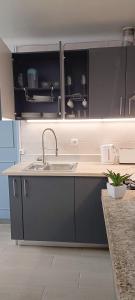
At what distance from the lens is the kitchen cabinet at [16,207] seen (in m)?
2.60

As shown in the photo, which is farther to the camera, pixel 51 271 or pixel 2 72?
pixel 2 72

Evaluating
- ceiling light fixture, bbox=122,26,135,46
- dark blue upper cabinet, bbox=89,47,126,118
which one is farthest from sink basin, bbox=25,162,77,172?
ceiling light fixture, bbox=122,26,135,46

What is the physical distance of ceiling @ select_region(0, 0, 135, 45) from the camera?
2156 millimetres

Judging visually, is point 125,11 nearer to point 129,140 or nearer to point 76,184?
point 129,140

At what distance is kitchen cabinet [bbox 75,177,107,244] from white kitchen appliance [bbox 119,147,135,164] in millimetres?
498

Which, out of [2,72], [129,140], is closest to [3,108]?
[2,72]

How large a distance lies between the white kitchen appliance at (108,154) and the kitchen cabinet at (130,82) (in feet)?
1.38

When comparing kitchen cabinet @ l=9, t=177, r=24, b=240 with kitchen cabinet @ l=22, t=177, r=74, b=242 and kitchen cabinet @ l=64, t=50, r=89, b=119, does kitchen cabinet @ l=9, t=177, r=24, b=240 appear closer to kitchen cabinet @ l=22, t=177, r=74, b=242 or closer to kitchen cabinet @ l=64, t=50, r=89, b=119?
kitchen cabinet @ l=22, t=177, r=74, b=242

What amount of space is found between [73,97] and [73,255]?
1769 mm

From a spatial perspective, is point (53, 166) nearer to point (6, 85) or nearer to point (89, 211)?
point (89, 211)

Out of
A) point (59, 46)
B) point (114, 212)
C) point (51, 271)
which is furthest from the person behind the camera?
point (59, 46)

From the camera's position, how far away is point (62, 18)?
2.43 metres

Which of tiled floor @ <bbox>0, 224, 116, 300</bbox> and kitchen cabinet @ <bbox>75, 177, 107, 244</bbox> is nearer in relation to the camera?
tiled floor @ <bbox>0, 224, 116, 300</bbox>

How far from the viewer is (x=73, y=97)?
2.88 m
